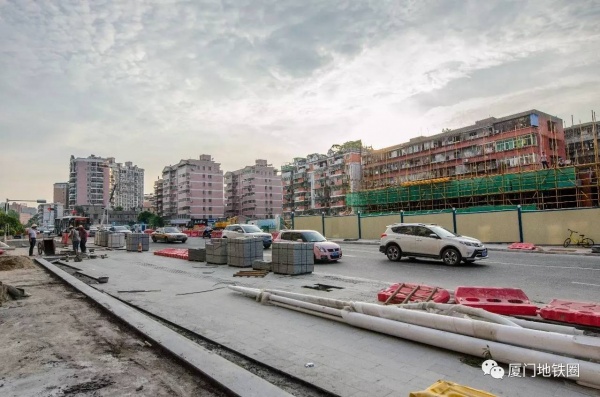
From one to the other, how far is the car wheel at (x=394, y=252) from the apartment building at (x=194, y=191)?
11040 centimetres

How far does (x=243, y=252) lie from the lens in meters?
13.8

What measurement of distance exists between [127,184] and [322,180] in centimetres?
12033

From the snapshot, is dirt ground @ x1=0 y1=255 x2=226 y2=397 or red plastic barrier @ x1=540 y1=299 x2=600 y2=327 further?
red plastic barrier @ x1=540 y1=299 x2=600 y2=327

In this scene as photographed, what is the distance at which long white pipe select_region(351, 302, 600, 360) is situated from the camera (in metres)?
3.77

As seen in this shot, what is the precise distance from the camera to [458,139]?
70562 mm

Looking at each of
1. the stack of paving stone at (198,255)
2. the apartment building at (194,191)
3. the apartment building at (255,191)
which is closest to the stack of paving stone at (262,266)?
the stack of paving stone at (198,255)

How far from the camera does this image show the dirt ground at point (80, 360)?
3.72 m

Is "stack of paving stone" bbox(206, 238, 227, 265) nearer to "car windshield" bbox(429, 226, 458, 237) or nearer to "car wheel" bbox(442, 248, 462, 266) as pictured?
"car windshield" bbox(429, 226, 458, 237)

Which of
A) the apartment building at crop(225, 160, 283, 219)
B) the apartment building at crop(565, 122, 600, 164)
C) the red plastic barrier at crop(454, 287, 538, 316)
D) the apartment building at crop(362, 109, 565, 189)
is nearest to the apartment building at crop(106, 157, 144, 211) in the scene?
the apartment building at crop(225, 160, 283, 219)

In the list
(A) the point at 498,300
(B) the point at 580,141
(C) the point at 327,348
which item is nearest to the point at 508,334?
(C) the point at 327,348

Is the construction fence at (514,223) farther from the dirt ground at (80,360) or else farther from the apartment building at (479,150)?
the dirt ground at (80,360)

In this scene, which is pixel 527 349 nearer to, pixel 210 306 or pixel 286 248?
pixel 210 306

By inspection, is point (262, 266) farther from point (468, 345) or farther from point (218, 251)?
point (468, 345)

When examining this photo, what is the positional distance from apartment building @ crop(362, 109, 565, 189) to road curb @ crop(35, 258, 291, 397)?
152ft
